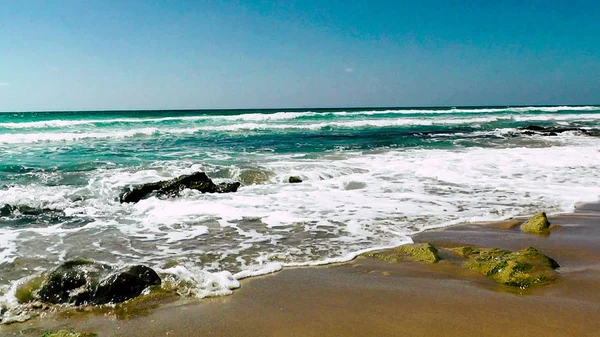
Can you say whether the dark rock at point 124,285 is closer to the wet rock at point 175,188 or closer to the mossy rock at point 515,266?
the mossy rock at point 515,266

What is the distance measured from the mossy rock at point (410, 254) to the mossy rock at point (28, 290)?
318 centimetres

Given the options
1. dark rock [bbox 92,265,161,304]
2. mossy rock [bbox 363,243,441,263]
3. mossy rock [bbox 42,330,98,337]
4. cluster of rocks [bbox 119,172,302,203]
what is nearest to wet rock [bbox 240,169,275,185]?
cluster of rocks [bbox 119,172,302,203]

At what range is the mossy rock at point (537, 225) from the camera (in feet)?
17.4

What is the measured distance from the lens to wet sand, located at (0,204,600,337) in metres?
2.94

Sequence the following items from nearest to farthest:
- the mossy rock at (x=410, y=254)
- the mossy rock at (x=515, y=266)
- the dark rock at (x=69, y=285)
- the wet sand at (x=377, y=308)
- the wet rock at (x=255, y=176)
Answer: the wet sand at (x=377, y=308)
the dark rock at (x=69, y=285)
the mossy rock at (x=515, y=266)
the mossy rock at (x=410, y=254)
the wet rock at (x=255, y=176)

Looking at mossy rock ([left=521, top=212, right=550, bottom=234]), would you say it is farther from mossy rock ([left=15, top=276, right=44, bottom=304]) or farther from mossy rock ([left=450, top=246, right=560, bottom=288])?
mossy rock ([left=15, top=276, right=44, bottom=304])

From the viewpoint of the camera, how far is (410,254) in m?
4.53

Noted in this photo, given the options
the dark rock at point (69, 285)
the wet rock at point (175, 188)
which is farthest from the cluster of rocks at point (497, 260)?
the wet rock at point (175, 188)

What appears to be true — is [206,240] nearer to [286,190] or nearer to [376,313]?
[376,313]

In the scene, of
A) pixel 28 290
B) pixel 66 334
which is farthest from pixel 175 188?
pixel 66 334

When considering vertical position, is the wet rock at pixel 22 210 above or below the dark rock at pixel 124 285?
below

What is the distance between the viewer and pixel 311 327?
2982 millimetres

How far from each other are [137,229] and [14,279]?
1932 millimetres

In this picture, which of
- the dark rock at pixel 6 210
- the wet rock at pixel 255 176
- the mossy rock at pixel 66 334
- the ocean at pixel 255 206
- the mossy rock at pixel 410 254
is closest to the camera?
the mossy rock at pixel 66 334
